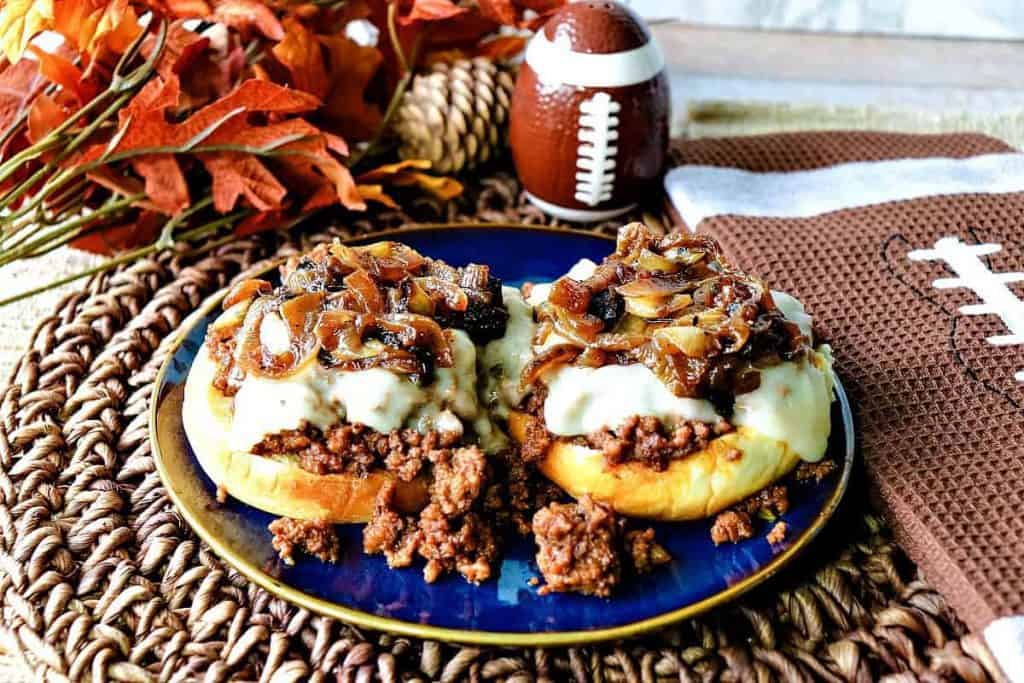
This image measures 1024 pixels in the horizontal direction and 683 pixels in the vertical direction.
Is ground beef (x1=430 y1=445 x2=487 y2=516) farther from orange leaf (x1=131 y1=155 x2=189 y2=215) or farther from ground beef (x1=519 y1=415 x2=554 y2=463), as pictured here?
orange leaf (x1=131 y1=155 x2=189 y2=215)

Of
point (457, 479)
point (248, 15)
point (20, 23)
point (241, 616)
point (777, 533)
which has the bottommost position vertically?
point (241, 616)

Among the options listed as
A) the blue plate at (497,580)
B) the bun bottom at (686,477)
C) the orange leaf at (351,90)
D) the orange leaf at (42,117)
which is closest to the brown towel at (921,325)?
the blue plate at (497,580)

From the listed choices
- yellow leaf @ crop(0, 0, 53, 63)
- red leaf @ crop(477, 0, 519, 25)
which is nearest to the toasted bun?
yellow leaf @ crop(0, 0, 53, 63)

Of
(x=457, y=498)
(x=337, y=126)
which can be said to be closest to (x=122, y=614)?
(x=457, y=498)

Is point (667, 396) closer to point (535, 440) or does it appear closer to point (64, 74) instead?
point (535, 440)

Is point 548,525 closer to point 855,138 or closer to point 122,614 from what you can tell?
point 122,614

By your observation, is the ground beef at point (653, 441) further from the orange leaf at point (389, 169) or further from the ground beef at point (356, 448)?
the orange leaf at point (389, 169)

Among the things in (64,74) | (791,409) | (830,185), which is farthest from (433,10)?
(791,409)
